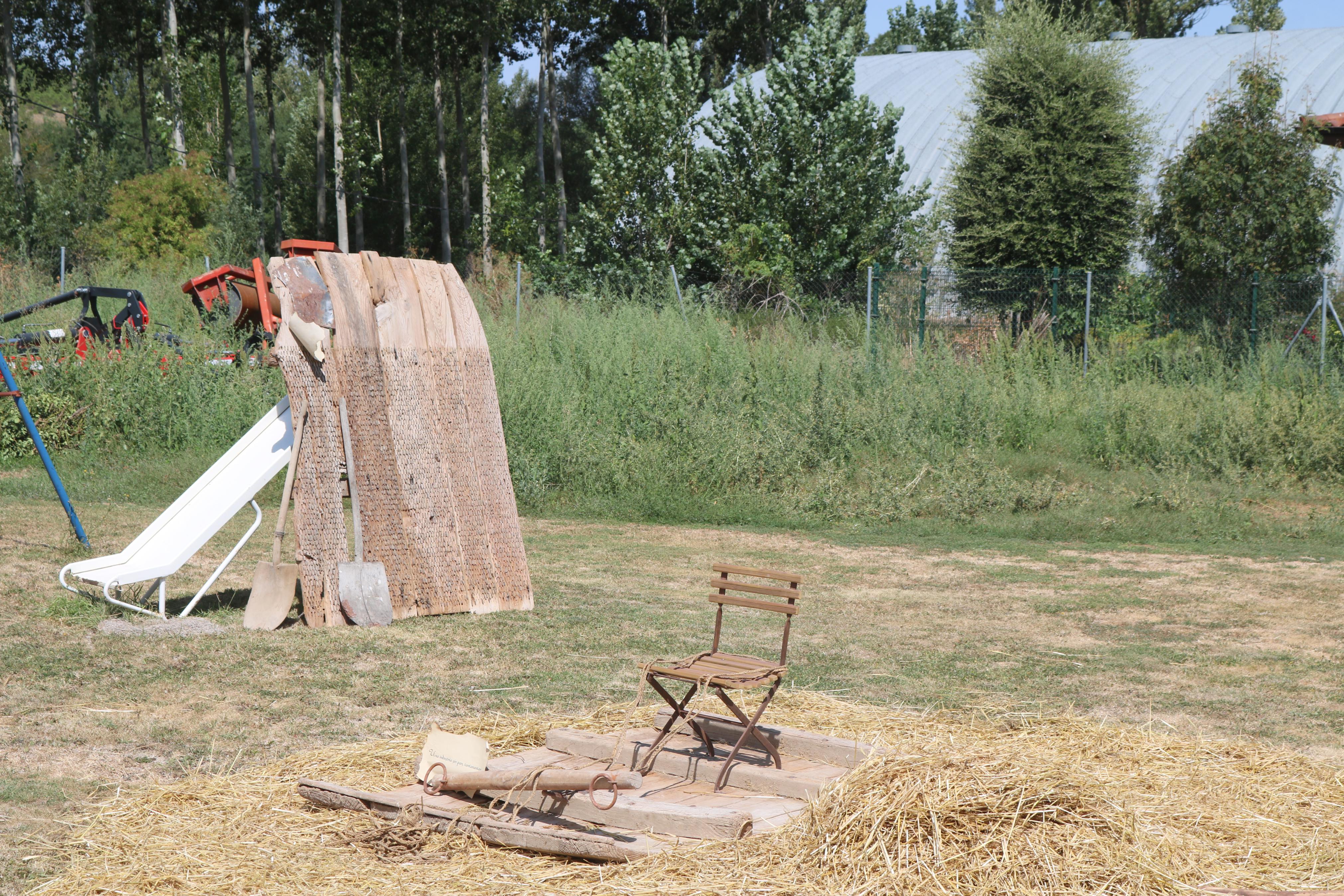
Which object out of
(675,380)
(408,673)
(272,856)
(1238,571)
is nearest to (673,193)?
(675,380)

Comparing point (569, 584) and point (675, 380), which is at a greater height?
point (675, 380)

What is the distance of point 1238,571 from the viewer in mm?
10516

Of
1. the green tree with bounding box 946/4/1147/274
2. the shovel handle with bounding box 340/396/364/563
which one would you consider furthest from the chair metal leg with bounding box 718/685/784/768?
the green tree with bounding box 946/4/1147/274

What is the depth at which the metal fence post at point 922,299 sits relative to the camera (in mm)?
17578

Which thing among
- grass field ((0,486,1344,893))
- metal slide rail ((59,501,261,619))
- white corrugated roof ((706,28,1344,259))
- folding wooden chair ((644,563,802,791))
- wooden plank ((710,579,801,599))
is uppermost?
white corrugated roof ((706,28,1344,259))

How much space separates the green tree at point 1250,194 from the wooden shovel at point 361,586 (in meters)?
14.4

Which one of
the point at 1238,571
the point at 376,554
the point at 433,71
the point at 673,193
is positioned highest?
the point at 433,71

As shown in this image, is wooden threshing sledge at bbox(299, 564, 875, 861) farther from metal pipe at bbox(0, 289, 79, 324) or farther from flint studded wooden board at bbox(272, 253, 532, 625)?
metal pipe at bbox(0, 289, 79, 324)

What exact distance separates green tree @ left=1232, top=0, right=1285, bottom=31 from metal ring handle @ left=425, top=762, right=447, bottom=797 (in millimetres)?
62729

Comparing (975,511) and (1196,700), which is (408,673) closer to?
(1196,700)

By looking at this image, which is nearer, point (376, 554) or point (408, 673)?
point (408, 673)

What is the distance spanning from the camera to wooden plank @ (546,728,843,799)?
16.0ft

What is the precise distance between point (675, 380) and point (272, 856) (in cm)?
1141

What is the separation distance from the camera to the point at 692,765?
5137mm
